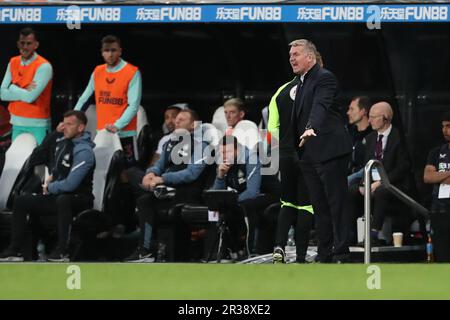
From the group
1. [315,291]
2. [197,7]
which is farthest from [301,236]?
[197,7]

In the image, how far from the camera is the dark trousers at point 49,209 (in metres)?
9.48

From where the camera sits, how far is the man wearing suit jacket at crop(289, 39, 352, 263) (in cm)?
794

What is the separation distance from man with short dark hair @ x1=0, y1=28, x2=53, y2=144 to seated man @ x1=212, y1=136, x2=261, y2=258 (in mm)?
1539

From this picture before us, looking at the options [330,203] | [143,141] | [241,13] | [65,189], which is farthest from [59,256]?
[330,203]

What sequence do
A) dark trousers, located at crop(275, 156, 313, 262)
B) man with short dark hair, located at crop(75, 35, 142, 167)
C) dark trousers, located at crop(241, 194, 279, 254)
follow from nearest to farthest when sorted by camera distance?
dark trousers, located at crop(275, 156, 313, 262), dark trousers, located at crop(241, 194, 279, 254), man with short dark hair, located at crop(75, 35, 142, 167)

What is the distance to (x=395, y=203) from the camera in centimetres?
947

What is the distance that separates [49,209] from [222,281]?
116 inches

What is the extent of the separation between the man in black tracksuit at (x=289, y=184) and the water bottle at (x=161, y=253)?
4.61ft

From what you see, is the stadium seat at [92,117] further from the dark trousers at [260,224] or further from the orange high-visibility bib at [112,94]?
the dark trousers at [260,224]

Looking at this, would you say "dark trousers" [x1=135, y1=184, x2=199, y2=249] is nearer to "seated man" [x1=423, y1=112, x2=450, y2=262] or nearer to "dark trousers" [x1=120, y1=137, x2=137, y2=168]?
"dark trousers" [x1=120, y1=137, x2=137, y2=168]

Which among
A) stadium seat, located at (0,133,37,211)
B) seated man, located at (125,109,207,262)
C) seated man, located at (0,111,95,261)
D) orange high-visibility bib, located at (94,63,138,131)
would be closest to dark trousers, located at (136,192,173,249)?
seated man, located at (125,109,207,262)

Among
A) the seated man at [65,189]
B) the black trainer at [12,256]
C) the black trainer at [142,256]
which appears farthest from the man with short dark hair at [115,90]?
the black trainer at [12,256]

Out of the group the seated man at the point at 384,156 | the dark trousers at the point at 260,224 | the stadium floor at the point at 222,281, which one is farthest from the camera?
the dark trousers at the point at 260,224
